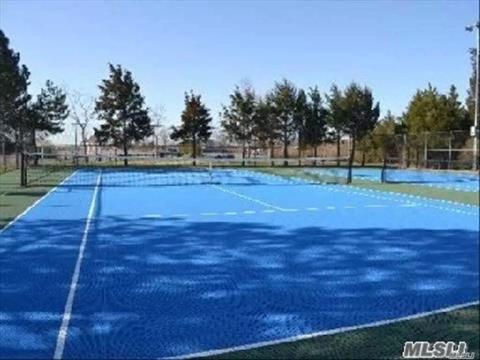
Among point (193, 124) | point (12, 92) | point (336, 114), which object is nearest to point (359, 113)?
point (336, 114)

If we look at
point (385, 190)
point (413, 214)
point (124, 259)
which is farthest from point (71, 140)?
point (124, 259)

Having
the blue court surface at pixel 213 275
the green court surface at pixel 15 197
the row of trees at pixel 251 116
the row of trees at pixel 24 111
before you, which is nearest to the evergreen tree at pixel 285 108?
the row of trees at pixel 251 116

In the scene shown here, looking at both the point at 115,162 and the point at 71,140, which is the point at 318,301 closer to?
the point at 71,140

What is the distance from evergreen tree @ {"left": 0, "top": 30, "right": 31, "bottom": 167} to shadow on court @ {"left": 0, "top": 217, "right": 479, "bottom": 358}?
2726mm

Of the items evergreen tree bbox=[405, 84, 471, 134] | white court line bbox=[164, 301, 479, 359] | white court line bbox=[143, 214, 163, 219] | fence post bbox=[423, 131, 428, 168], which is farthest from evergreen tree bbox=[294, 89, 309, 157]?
white court line bbox=[164, 301, 479, 359]

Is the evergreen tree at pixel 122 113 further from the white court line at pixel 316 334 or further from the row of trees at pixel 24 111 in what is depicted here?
the white court line at pixel 316 334

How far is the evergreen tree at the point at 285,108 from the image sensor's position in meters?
36.3

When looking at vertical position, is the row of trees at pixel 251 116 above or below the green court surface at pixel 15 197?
above

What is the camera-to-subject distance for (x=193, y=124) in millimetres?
35969

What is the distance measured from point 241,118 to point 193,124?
291 centimetres

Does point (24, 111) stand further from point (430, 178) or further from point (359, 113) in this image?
point (359, 113)

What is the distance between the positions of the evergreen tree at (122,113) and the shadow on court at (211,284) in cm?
1799

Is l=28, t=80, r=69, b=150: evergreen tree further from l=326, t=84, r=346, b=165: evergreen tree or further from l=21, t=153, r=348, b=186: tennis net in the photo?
l=326, t=84, r=346, b=165: evergreen tree

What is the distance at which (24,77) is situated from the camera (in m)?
12.4
